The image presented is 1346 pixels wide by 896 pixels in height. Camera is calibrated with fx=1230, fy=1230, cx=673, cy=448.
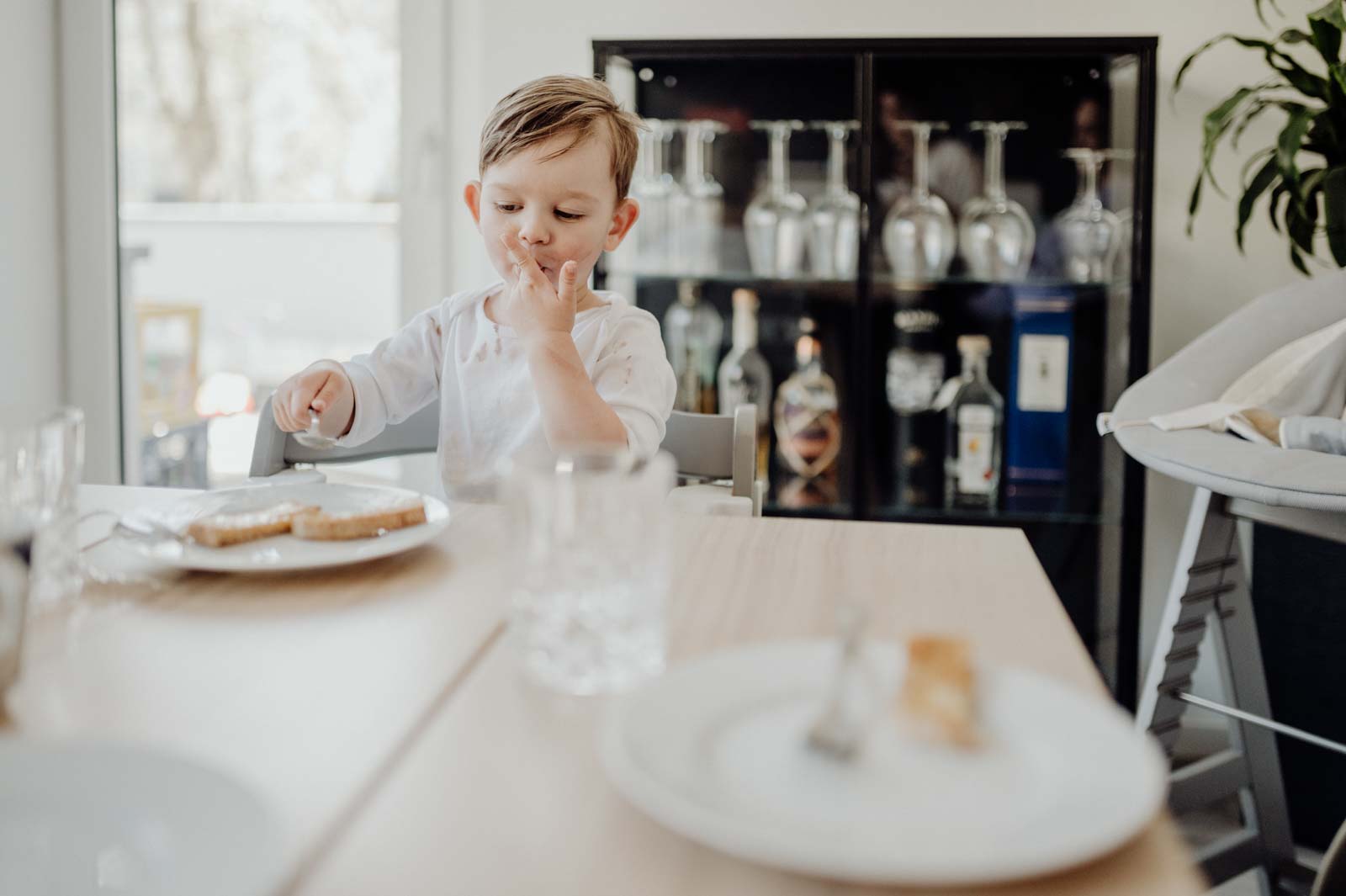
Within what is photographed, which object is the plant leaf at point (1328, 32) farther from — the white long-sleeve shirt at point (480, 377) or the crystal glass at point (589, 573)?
the crystal glass at point (589, 573)

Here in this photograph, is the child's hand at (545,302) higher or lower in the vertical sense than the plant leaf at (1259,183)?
lower

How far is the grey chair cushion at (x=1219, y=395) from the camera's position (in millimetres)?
1439

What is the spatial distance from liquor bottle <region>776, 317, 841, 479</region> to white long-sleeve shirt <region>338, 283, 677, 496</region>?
87cm

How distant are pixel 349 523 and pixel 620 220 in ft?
2.53

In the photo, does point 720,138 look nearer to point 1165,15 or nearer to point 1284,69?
point 1165,15

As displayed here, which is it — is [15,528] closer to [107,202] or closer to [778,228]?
[778,228]

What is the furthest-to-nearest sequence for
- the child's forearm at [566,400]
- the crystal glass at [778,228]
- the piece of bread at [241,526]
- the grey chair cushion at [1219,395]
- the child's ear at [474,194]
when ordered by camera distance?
1. the crystal glass at [778,228]
2. the child's ear at [474,194]
3. the grey chair cushion at [1219,395]
4. the child's forearm at [566,400]
5. the piece of bread at [241,526]

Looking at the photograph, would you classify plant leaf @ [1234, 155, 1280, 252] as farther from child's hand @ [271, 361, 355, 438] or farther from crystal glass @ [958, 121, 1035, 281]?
child's hand @ [271, 361, 355, 438]

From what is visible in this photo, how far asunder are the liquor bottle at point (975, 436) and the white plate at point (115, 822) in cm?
209

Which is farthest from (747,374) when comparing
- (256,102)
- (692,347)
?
(256,102)

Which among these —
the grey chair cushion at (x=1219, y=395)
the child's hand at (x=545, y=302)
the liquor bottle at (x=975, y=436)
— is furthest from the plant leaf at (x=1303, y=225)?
the child's hand at (x=545, y=302)

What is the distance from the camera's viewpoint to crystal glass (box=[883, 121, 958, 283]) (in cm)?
243

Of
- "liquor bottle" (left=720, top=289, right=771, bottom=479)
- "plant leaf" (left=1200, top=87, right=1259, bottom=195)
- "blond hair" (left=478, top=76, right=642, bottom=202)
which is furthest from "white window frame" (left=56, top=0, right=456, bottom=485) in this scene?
"plant leaf" (left=1200, top=87, right=1259, bottom=195)

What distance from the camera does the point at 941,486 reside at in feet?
8.34
